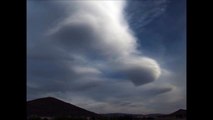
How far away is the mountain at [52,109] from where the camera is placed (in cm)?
3216

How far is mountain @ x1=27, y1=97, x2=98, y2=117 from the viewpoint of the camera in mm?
32162

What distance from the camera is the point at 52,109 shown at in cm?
3319
